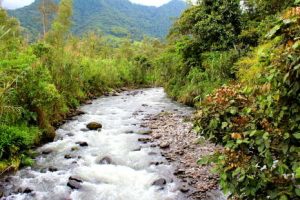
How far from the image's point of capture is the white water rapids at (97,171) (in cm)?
851

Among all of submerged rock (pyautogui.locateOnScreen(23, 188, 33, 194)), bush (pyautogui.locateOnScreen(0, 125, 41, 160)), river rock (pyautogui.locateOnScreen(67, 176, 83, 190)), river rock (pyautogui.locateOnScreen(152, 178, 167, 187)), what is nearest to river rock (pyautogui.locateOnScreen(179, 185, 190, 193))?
river rock (pyautogui.locateOnScreen(152, 178, 167, 187))

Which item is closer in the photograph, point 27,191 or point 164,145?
point 27,191

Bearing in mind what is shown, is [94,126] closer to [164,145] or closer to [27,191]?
[164,145]

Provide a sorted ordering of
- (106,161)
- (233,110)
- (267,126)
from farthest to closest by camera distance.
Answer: (106,161) → (233,110) → (267,126)

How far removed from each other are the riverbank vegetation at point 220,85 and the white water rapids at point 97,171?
2.72 ft

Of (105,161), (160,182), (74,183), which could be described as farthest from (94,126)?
(160,182)

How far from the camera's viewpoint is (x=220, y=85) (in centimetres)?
1831

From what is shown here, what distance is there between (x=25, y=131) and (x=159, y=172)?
16.6ft

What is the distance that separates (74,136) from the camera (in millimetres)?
13984

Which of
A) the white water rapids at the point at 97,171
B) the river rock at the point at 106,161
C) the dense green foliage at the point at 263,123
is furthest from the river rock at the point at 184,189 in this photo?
the dense green foliage at the point at 263,123

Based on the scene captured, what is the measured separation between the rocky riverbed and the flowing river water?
0.35 metres

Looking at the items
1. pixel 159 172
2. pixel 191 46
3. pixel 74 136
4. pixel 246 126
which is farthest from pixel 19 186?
pixel 191 46

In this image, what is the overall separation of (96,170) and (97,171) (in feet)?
0.32

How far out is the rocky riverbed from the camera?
8586mm
